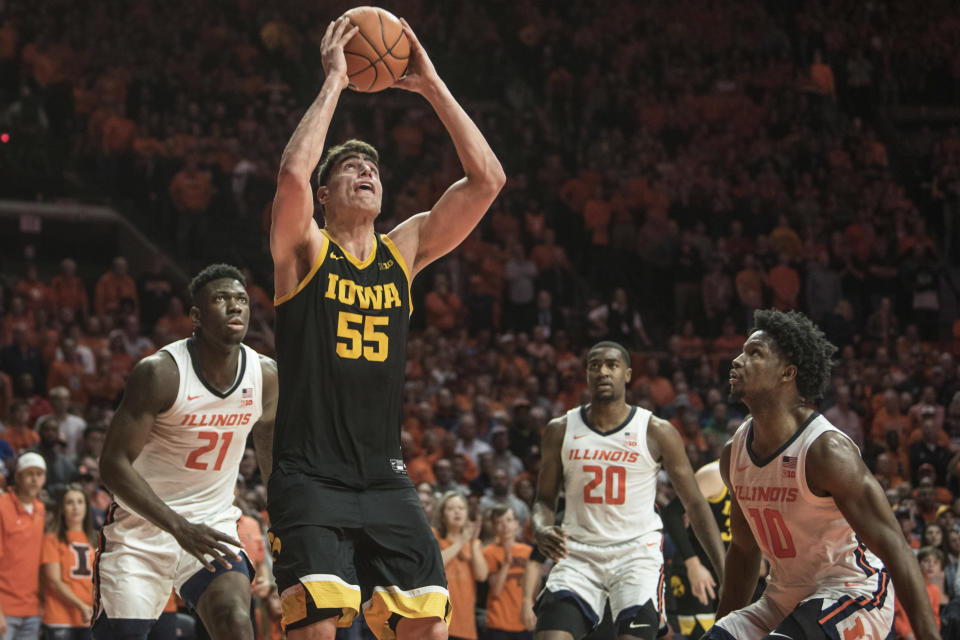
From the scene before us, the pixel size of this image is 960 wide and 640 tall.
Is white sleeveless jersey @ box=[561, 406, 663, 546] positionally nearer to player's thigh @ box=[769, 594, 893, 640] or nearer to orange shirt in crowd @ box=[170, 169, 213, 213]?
player's thigh @ box=[769, 594, 893, 640]

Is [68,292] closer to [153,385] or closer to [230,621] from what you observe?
[153,385]

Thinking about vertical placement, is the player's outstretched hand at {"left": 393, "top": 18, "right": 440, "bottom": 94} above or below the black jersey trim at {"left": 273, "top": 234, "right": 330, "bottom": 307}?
above

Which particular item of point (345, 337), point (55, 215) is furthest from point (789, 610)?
point (55, 215)

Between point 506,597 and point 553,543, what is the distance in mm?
3812

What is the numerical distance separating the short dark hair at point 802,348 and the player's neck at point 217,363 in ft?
7.92

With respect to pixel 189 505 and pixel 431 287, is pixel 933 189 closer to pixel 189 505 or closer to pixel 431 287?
pixel 431 287

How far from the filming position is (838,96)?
19656 mm

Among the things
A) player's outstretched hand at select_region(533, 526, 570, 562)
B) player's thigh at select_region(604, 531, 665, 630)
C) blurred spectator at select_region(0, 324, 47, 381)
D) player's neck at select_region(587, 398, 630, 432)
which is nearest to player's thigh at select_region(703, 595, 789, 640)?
player's outstretched hand at select_region(533, 526, 570, 562)

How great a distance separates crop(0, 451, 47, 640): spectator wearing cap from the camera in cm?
871

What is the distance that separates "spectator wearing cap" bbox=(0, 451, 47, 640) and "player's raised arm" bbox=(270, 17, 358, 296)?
17.6ft

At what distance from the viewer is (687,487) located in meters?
6.77

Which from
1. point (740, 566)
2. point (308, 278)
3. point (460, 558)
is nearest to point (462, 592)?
point (460, 558)

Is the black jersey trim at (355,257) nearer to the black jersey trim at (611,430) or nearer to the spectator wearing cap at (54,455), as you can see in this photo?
the black jersey trim at (611,430)

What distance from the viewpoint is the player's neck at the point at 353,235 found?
4461mm
